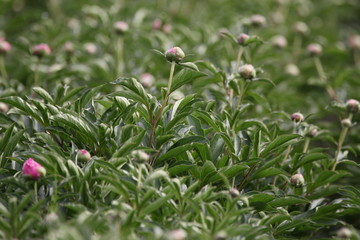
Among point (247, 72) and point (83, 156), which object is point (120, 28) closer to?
point (247, 72)

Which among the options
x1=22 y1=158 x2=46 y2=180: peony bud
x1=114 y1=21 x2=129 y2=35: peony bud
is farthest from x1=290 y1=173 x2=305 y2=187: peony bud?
x1=114 y1=21 x2=129 y2=35: peony bud

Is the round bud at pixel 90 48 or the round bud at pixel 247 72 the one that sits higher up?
the round bud at pixel 247 72

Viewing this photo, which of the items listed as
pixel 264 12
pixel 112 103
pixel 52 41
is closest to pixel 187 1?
pixel 264 12

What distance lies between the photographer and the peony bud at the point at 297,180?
1.83 m

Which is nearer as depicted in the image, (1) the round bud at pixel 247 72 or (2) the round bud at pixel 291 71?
(1) the round bud at pixel 247 72

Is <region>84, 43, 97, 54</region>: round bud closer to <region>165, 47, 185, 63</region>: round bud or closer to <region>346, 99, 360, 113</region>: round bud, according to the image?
<region>165, 47, 185, 63</region>: round bud

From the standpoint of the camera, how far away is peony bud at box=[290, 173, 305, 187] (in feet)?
6.02

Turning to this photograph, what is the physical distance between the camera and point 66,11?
3812 mm

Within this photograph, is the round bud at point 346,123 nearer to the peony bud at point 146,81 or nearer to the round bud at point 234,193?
the round bud at point 234,193

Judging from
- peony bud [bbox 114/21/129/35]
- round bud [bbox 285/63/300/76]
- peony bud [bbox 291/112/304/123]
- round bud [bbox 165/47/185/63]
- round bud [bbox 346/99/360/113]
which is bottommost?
round bud [bbox 285/63/300/76]

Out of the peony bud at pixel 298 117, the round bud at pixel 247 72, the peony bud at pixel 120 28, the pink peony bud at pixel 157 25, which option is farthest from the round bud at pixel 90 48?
the peony bud at pixel 298 117

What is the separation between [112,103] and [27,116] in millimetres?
322

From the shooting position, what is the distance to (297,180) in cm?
184

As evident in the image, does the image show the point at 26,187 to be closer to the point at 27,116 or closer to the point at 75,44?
the point at 27,116
